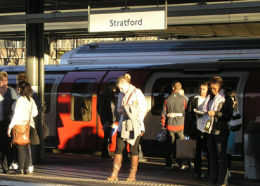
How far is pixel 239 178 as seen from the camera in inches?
514

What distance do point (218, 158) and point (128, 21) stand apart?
3.39 metres

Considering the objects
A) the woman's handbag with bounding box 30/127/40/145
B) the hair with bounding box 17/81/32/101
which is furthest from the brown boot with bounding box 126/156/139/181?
the hair with bounding box 17/81/32/101

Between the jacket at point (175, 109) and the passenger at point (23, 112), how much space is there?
2.77 meters

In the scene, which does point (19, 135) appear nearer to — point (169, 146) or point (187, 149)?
point (187, 149)

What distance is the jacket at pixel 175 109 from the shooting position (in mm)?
14109

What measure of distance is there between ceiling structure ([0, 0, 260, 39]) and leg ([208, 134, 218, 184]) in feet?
7.70

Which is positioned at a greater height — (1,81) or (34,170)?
(1,81)

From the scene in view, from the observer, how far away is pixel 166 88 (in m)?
17.4

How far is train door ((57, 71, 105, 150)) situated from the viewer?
59.7 feet

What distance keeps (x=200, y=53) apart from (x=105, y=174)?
746cm

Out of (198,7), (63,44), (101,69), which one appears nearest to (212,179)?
(198,7)

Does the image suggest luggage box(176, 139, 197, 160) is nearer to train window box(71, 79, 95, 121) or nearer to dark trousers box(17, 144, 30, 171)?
dark trousers box(17, 144, 30, 171)

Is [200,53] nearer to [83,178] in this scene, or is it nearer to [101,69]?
[101,69]

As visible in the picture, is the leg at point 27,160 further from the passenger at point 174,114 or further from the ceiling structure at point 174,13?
the passenger at point 174,114
